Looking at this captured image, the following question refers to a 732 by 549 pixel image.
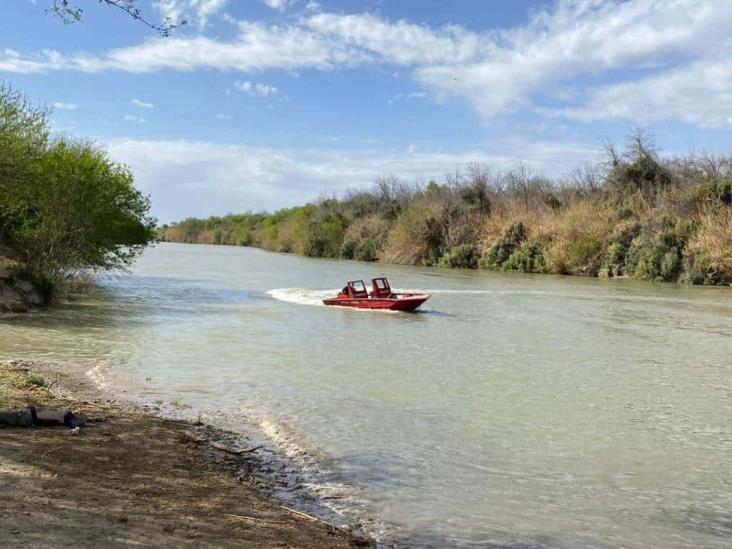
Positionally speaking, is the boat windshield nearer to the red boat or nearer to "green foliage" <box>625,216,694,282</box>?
the red boat

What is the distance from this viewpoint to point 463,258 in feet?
216

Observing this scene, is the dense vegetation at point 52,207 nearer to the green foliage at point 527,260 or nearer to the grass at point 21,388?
the grass at point 21,388

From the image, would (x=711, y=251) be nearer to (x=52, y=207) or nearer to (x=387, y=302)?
(x=387, y=302)

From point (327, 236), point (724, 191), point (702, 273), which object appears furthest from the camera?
point (327, 236)

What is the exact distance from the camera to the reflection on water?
7.58 m

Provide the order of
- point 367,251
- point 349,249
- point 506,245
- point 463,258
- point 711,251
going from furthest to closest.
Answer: point 349,249, point 367,251, point 463,258, point 506,245, point 711,251

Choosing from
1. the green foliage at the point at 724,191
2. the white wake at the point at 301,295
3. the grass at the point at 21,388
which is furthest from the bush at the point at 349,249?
the grass at the point at 21,388

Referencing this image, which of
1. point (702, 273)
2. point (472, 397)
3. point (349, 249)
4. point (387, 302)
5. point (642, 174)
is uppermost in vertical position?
point (642, 174)

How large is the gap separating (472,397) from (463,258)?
53188mm

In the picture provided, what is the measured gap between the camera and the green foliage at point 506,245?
2416 inches

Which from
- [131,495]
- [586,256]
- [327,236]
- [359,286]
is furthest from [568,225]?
[131,495]

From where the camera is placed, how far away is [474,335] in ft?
71.6

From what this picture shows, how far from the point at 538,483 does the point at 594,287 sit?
117ft

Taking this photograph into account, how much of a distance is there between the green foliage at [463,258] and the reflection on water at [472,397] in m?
35.7
